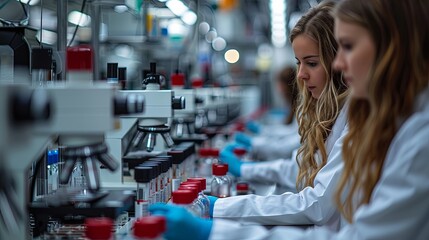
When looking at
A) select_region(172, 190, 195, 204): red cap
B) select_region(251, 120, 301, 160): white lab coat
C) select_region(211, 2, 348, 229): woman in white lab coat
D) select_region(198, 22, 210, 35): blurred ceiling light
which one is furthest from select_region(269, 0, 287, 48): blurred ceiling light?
select_region(172, 190, 195, 204): red cap

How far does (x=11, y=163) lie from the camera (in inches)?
50.4

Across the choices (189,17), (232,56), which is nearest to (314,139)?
(189,17)

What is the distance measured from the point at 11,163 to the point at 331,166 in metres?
1.22

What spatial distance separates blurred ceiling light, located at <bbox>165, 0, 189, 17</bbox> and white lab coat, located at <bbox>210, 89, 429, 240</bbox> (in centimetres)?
184

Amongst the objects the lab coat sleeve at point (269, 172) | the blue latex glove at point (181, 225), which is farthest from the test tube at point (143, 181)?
the lab coat sleeve at point (269, 172)

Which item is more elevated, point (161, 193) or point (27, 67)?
point (27, 67)

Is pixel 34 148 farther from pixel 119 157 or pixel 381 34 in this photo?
pixel 119 157

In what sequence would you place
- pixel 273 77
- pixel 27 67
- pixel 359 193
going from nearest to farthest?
pixel 359 193, pixel 27 67, pixel 273 77

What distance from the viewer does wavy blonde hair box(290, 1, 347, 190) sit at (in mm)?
2330

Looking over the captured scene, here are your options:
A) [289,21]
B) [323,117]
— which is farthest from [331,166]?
[289,21]

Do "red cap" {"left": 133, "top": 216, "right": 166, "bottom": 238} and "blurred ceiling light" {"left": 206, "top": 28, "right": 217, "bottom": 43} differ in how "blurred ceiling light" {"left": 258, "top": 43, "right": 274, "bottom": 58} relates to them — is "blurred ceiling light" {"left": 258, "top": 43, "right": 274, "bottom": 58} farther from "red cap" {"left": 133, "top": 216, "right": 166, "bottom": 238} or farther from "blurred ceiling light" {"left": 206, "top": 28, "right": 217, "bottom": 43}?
"red cap" {"left": 133, "top": 216, "right": 166, "bottom": 238}

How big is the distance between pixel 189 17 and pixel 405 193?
296cm

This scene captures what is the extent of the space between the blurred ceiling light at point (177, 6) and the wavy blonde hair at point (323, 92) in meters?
0.94

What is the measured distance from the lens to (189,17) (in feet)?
13.6
